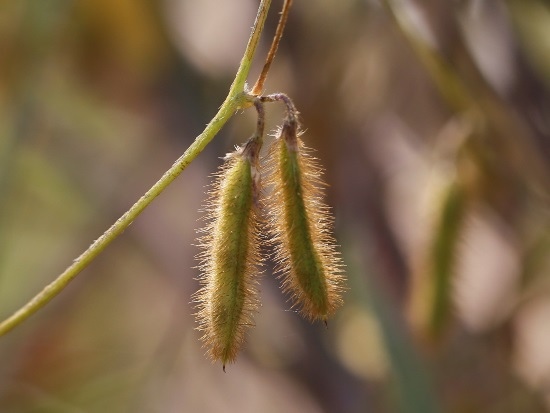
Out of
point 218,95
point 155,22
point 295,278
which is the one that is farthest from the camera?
point 155,22

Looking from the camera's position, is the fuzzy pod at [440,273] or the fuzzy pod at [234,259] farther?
the fuzzy pod at [440,273]

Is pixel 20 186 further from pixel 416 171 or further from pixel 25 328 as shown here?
pixel 416 171

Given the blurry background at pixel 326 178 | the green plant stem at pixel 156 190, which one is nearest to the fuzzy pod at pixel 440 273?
the blurry background at pixel 326 178

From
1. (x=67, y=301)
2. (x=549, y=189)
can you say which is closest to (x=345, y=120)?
(x=549, y=189)

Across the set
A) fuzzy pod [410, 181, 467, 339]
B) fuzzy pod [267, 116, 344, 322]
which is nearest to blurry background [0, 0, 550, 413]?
fuzzy pod [410, 181, 467, 339]

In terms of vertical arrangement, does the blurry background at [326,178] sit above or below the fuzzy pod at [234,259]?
above

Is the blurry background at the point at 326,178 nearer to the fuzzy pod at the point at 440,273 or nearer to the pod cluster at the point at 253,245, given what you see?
the fuzzy pod at the point at 440,273

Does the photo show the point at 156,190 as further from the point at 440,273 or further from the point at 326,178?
the point at 326,178

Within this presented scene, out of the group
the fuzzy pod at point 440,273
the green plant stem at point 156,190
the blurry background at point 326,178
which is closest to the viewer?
the green plant stem at point 156,190
